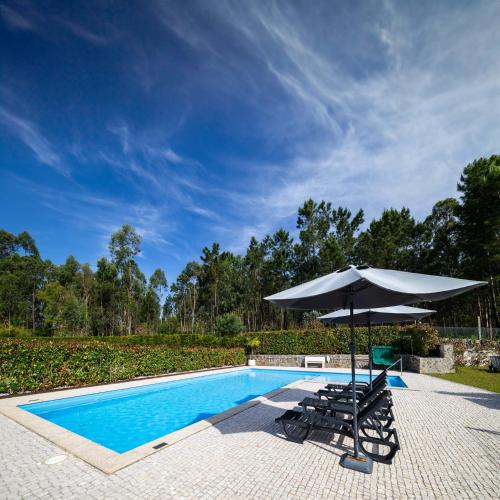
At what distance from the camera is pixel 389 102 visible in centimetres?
965

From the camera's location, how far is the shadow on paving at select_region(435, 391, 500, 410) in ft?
23.0

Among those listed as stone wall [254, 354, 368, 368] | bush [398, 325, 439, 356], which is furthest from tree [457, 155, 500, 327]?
stone wall [254, 354, 368, 368]

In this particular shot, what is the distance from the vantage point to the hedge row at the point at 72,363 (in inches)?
318

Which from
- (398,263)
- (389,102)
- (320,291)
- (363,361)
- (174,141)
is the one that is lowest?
(363,361)

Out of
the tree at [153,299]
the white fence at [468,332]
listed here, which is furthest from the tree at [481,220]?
the tree at [153,299]

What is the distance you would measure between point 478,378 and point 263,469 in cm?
1138

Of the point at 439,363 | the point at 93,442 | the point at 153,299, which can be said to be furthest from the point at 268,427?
the point at 153,299

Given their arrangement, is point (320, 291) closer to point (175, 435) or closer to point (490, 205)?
point (175, 435)

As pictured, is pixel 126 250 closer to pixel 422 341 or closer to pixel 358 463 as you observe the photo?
pixel 422 341

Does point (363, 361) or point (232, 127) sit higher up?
point (232, 127)

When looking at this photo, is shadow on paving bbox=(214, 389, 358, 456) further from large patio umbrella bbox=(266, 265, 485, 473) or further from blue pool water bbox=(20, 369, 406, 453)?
blue pool water bbox=(20, 369, 406, 453)

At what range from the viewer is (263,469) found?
3.67 metres

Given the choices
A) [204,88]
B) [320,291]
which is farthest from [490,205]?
[320,291]

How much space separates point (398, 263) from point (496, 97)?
21.7 meters
